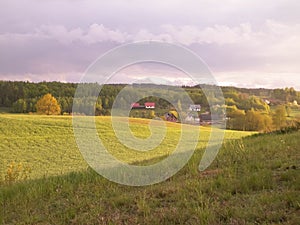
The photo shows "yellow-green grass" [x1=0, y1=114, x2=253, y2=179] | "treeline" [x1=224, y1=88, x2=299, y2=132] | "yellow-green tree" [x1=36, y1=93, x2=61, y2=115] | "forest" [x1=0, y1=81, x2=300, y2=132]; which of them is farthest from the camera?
"yellow-green tree" [x1=36, y1=93, x2=61, y2=115]

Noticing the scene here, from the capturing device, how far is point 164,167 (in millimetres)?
9281

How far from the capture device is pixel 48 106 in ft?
295

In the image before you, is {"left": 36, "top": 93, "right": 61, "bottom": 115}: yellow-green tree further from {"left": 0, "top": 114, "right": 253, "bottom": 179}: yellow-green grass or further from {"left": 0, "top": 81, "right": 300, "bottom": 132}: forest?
{"left": 0, "top": 114, "right": 253, "bottom": 179}: yellow-green grass

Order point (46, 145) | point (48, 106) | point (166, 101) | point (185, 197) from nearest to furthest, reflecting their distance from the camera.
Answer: point (185, 197)
point (166, 101)
point (46, 145)
point (48, 106)

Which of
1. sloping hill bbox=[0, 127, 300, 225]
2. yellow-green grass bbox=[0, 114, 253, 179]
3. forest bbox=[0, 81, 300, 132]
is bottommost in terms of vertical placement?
yellow-green grass bbox=[0, 114, 253, 179]

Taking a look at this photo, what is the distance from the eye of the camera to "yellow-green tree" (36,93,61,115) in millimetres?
89562

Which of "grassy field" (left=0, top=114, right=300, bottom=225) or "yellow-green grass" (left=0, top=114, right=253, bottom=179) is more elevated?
"grassy field" (left=0, top=114, right=300, bottom=225)

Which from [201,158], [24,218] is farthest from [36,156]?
[24,218]

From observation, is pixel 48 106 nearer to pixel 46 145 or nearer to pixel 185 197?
pixel 46 145

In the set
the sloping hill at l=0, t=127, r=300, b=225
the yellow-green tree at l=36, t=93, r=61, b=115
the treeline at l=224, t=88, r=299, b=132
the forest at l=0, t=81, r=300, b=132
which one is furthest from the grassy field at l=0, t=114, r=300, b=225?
the yellow-green tree at l=36, t=93, r=61, b=115

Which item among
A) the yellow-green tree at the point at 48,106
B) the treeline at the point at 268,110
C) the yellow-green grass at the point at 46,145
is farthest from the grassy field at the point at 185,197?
the yellow-green tree at the point at 48,106

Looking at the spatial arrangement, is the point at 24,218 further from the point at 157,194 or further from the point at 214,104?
the point at 214,104

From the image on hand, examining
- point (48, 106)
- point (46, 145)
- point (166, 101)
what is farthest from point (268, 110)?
point (48, 106)

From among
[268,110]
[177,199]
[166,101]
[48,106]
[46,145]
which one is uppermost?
[166,101]
